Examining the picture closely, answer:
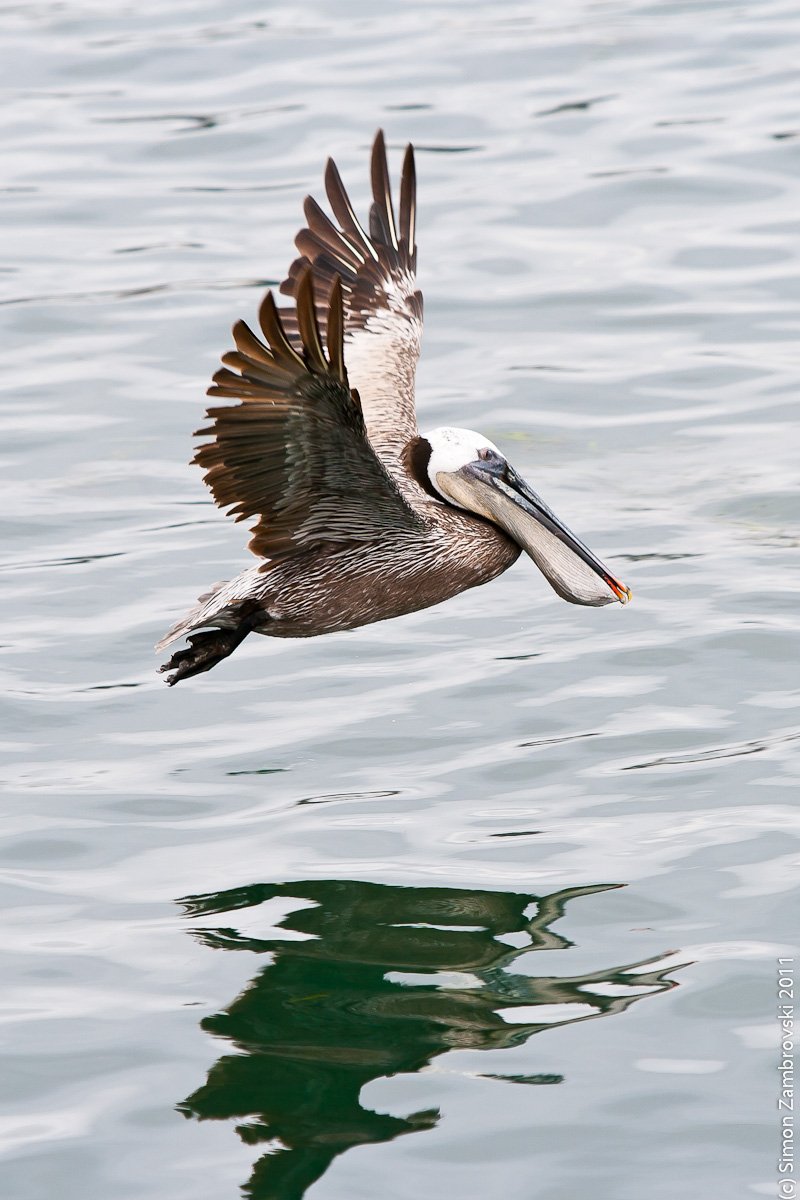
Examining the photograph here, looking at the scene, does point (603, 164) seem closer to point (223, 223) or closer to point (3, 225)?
point (223, 223)

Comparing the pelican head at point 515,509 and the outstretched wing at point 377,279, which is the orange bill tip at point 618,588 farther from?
the outstretched wing at point 377,279

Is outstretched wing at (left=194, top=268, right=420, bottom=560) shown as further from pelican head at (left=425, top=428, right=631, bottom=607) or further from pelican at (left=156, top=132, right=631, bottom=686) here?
pelican head at (left=425, top=428, right=631, bottom=607)

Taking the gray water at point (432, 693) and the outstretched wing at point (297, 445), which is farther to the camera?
the outstretched wing at point (297, 445)

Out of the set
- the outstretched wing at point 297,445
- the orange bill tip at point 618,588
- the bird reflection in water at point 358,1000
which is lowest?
the bird reflection in water at point 358,1000

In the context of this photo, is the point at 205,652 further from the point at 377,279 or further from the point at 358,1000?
the point at 377,279

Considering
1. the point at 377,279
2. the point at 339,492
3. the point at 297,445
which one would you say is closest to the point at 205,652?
the point at 339,492

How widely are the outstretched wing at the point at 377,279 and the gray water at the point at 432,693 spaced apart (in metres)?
1.13

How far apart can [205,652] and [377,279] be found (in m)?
2.25

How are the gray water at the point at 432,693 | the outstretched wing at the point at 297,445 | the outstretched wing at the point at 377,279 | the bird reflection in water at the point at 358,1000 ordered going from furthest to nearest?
the outstretched wing at the point at 377,279
the outstretched wing at the point at 297,445
the gray water at the point at 432,693
the bird reflection in water at the point at 358,1000

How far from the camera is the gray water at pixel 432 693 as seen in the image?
17.4 feet

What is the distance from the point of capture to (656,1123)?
514 centimetres

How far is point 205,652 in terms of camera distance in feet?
23.1

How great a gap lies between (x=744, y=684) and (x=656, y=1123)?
10.4 feet

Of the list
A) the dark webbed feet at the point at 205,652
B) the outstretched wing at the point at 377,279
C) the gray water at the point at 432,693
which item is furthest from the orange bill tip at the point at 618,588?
the dark webbed feet at the point at 205,652
